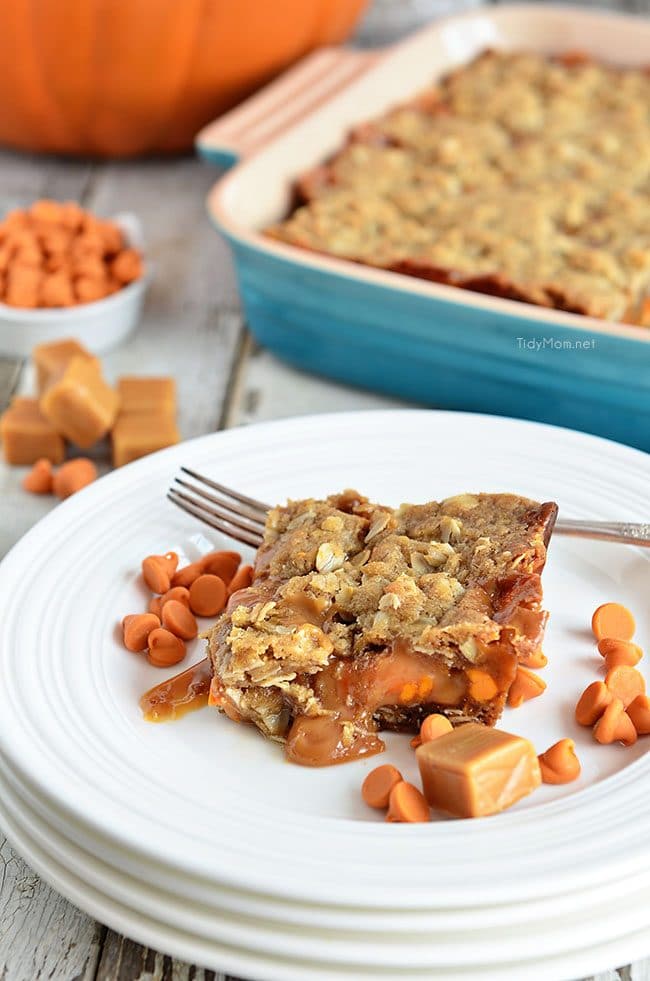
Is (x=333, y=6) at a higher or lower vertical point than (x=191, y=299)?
higher

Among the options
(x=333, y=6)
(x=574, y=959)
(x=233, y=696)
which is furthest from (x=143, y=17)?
(x=574, y=959)

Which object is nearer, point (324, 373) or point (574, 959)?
point (574, 959)

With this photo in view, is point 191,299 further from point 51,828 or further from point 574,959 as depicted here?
point 574,959

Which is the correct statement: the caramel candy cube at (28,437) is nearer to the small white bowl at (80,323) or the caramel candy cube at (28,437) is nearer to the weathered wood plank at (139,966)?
the small white bowl at (80,323)

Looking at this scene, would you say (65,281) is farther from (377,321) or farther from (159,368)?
(377,321)

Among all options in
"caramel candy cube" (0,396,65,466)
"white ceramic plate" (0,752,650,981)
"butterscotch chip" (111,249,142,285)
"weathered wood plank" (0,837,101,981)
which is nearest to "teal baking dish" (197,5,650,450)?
"butterscotch chip" (111,249,142,285)

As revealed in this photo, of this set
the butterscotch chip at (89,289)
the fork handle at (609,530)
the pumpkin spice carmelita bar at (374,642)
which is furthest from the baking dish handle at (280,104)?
the pumpkin spice carmelita bar at (374,642)
